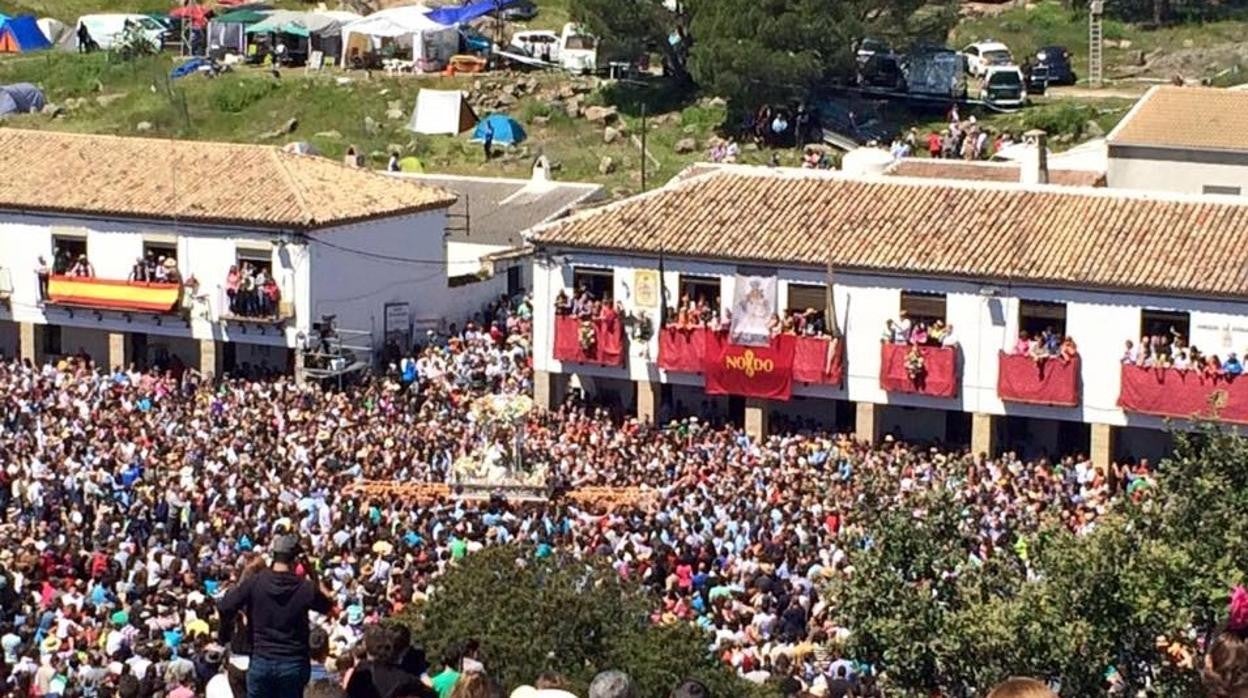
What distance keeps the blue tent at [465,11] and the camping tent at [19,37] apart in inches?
576

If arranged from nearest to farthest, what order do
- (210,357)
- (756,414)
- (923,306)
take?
(923,306) < (756,414) < (210,357)

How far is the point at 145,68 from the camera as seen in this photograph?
3706 inches

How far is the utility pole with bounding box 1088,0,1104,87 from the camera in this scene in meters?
86.0

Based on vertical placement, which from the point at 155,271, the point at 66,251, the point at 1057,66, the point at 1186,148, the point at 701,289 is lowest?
the point at 701,289

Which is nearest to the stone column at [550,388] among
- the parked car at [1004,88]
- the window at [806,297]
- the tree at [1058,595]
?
the window at [806,297]

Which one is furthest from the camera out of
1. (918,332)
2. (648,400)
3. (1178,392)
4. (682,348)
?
(648,400)

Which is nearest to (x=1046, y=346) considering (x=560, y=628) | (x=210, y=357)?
(x=210, y=357)

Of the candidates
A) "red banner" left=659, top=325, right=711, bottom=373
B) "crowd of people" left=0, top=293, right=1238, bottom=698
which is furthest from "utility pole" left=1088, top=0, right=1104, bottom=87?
"red banner" left=659, top=325, right=711, bottom=373

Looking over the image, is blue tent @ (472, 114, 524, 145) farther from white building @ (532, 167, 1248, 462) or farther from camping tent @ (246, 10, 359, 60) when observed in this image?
white building @ (532, 167, 1248, 462)

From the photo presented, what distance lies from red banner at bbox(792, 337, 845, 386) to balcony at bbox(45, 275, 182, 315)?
1429 centimetres

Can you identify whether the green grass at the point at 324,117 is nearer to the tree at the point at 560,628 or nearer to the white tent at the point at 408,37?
the white tent at the point at 408,37

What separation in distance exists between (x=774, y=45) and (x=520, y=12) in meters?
18.7

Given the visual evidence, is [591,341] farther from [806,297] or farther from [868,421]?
[868,421]

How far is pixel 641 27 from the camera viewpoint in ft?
279
